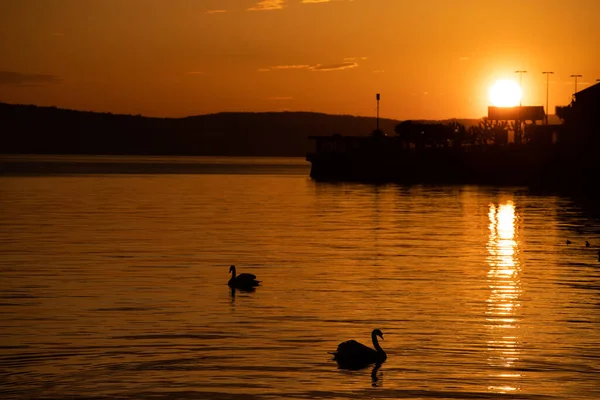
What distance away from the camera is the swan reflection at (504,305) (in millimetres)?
23078

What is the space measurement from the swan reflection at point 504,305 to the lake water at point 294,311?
8 cm

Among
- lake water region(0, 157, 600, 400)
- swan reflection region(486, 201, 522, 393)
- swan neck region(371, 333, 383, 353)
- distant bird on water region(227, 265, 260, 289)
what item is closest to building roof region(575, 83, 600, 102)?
lake water region(0, 157, 600, 400)

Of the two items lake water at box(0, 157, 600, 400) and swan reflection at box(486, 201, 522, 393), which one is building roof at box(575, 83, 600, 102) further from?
swan reflection at box(486, 201, 522, 393)

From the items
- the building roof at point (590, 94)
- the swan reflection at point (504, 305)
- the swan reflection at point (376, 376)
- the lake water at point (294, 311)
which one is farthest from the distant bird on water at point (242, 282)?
the building roof at point (590, 94)

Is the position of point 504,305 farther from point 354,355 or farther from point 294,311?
point 354,355

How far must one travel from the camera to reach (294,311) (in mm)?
30578

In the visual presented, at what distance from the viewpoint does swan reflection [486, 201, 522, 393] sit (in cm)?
2308

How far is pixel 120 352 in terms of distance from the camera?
24.0 m

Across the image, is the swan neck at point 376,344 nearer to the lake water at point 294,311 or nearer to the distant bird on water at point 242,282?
the lake water at point 294,311

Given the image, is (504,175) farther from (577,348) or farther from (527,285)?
(577,348)

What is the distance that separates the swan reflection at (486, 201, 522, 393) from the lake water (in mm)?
80

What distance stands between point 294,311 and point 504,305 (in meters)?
6.26

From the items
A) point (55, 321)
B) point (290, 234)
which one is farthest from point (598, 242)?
point (55, 321)

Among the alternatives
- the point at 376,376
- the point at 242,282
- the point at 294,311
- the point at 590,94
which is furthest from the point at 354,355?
the point at 590,94
